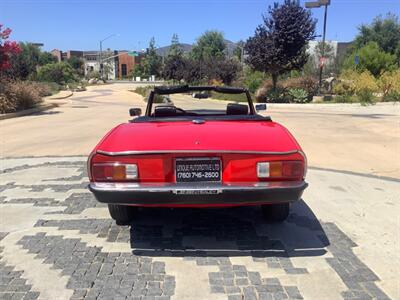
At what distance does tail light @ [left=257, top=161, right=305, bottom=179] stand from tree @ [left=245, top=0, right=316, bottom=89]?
22626 mm

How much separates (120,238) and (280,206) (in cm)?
157

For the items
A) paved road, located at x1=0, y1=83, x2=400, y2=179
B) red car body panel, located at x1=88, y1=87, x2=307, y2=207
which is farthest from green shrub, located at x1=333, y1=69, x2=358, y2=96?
red car body panel, located at x1=88, y1=87, x2=307, y2=207

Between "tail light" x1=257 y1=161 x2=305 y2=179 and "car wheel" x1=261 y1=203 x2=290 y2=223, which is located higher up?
"tail light" x1=257 y1=161 x2=305 y2=179

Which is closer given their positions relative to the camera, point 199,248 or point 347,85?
point 199,248

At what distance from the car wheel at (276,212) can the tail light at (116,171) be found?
4.99 feet

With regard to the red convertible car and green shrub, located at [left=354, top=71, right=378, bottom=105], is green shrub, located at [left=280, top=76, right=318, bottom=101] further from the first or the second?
the red convertible car

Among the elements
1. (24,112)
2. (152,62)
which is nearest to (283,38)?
(24,112)

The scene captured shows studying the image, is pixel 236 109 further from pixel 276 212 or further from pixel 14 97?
pixel 14 97

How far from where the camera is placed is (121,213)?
4.20 meters

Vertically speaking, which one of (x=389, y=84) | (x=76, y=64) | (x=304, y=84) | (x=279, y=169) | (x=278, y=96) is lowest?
(x=278, y=96)

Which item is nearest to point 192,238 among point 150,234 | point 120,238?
point 150,234

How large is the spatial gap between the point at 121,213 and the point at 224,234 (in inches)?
40.0

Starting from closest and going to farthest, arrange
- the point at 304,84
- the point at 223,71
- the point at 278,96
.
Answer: the point at 278,96 < the point at 304,84 < the point at 223,71

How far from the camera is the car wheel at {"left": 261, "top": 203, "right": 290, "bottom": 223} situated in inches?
167
